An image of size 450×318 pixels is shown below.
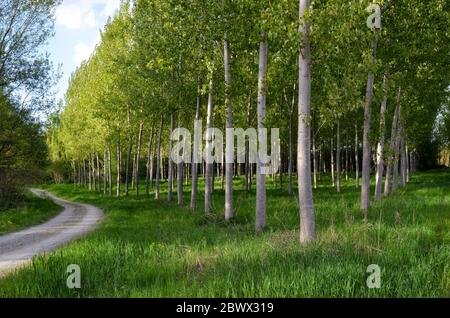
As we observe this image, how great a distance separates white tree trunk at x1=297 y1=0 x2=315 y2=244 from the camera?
9680mm

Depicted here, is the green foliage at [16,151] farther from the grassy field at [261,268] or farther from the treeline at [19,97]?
the grassy field at [261,268]

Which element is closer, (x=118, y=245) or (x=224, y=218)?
(x=118, y=245)

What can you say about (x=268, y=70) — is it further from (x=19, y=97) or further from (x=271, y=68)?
(x=19, y=97)

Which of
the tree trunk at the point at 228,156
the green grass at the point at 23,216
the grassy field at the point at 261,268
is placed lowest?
the green grass at the point at 23,216

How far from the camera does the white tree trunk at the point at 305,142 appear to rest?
9.68 m

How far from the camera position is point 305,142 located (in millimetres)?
9719

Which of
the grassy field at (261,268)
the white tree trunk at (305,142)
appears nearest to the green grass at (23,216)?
the grassy field at (261,268)

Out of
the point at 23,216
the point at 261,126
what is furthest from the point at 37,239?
the point at 261,126

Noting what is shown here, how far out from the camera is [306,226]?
31.7 ft

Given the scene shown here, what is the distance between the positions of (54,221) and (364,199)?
1524 cm

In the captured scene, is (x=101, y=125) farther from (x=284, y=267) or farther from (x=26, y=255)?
(x=284, y=267)

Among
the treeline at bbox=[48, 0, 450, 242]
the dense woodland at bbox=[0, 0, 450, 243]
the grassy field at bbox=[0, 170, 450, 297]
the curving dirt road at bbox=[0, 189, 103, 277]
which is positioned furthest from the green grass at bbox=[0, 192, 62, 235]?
the grassy field at bbox=[0, 170, 450, 297]

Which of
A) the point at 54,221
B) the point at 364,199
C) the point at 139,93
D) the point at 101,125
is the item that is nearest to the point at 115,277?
the point at 364,199

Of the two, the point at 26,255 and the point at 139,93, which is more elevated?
the point at 139,93
